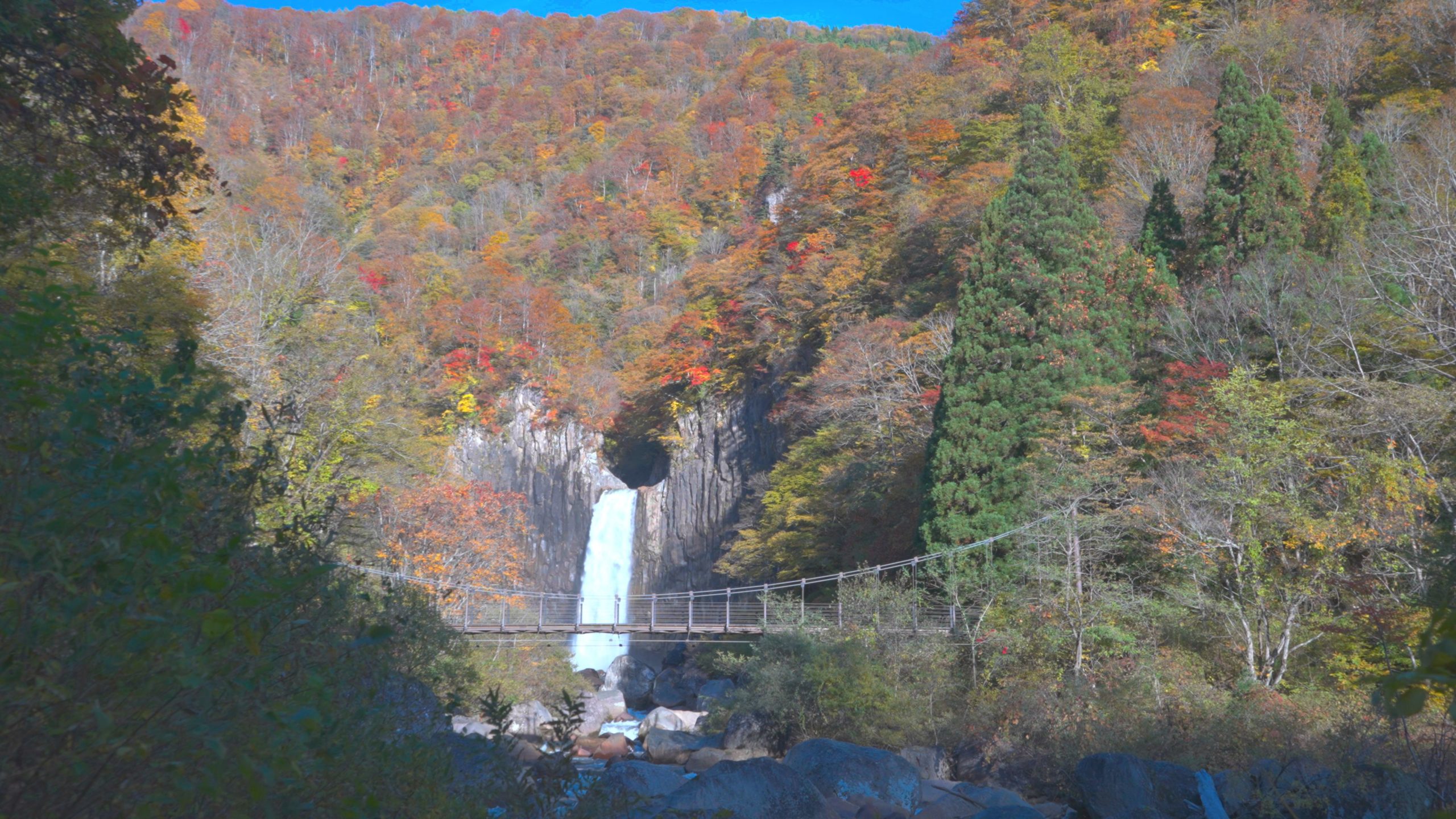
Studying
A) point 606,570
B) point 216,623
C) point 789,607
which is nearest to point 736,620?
point 789,607

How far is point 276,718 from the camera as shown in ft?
4.10

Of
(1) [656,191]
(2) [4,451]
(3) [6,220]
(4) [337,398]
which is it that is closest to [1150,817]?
(2) [4,451]

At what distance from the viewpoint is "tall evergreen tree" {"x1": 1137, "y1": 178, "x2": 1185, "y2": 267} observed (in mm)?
14812

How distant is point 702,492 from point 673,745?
44.7ft

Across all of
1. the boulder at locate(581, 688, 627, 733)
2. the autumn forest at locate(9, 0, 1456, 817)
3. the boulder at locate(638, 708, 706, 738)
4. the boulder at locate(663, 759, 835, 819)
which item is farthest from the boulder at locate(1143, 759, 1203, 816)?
the boulder at locate(581, 688, 627, 733)

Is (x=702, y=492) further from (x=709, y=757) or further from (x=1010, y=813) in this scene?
(x=1010, y=813)

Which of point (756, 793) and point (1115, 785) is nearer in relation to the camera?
point (756, 793)

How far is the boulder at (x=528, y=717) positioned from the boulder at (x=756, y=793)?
613 cm

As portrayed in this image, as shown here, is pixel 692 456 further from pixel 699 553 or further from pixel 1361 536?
pixel 1361 536

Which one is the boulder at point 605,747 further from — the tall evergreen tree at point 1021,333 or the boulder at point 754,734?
the tall evergreen tree at point 1021,333

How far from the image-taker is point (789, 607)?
12594 millimetres

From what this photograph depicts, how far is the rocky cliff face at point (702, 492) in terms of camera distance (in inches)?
916

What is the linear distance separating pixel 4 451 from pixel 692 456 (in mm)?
24413

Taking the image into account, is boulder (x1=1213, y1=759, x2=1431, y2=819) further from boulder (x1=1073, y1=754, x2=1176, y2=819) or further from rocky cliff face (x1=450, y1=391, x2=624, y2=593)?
rocky cliff face (x1=450, y1=391, x2=624, y2=593)
